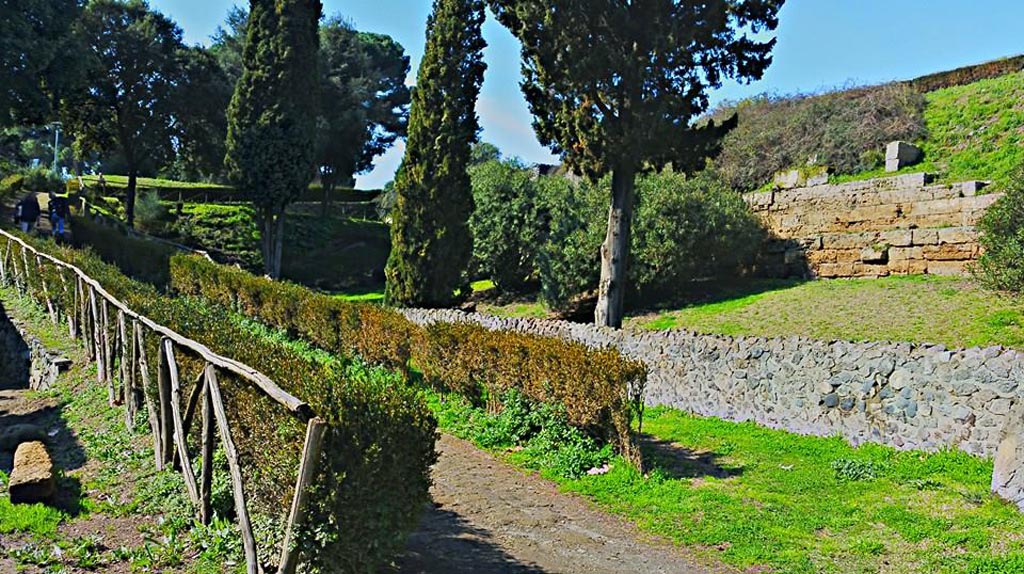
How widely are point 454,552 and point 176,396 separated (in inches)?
112

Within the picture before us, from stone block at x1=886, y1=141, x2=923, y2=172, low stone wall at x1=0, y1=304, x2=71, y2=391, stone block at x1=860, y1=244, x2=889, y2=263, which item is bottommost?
low stone wall at x1=0, y1=304, x2=71, y2=391

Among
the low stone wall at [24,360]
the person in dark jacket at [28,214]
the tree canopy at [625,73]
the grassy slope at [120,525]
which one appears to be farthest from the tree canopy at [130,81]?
the grassy slope at [120,525]

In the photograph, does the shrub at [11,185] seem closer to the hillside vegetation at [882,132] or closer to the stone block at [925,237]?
the hillside vegetation at [882,132]

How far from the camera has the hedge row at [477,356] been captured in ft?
29.1

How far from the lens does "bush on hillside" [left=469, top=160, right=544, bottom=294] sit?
93.0 feet

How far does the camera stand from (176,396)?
6812 millimetres

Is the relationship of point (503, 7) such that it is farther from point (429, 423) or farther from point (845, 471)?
point (429, 423)

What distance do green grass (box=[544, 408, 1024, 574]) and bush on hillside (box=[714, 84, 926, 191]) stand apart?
19.9 metres

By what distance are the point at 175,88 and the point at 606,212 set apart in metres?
23.9

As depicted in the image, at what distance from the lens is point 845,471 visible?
8422 mm

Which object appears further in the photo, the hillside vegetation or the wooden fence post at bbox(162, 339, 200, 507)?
the hillside vegetation

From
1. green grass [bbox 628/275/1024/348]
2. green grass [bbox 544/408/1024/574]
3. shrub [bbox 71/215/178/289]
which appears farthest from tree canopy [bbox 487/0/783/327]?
shrub [bbox 71/215/178/289]

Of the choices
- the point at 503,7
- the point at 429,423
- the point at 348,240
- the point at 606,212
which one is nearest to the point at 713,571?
the point at 429,423

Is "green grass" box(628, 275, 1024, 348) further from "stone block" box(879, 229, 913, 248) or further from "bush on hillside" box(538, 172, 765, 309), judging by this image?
"bush on hillside" box(538, 172, 765, 309)
